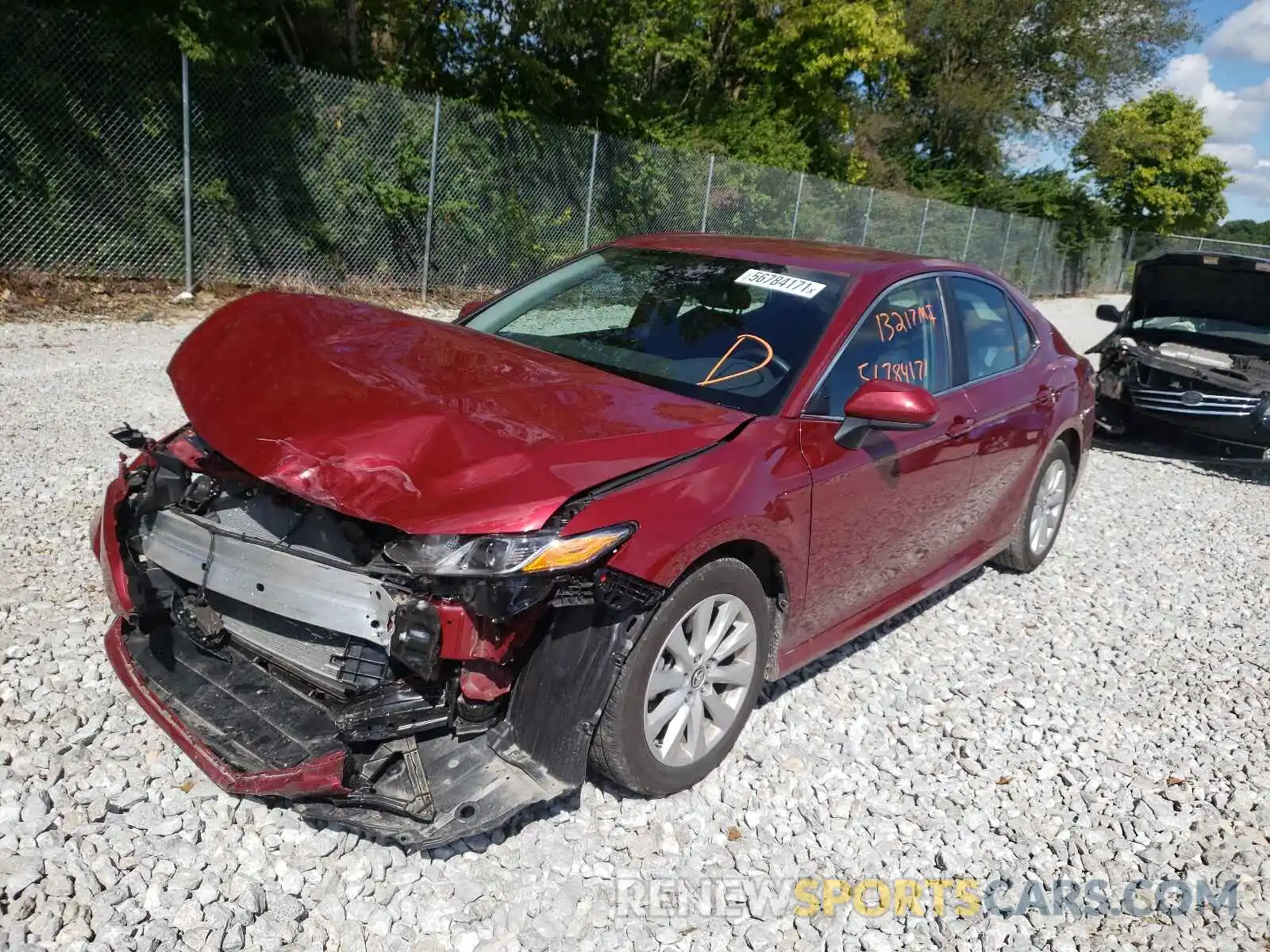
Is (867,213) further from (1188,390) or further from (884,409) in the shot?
(884,409)

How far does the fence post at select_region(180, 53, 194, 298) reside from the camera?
9703mm

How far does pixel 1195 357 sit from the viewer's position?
8094mm

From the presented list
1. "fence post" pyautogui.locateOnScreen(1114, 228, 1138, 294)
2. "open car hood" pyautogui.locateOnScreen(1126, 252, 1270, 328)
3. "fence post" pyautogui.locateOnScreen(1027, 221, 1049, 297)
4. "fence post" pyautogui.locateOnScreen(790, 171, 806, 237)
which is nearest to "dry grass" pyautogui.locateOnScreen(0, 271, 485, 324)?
"open car hood" pyautogui.locateOnScreen(1126, 252, 1270, 328)

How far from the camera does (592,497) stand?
2.50m

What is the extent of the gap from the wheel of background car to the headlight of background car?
1.25 feet

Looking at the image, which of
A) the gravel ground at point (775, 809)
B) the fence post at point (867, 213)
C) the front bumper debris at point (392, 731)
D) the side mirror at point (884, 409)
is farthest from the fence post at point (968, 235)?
the front bumper debris at point (392, 731)

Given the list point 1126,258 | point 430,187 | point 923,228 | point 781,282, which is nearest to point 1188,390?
point 781,282

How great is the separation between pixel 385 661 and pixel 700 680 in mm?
961

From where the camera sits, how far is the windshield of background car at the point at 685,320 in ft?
11.0

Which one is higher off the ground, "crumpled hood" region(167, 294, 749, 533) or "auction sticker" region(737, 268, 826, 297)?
"auction sticker" region(737, 268, 826, 297)

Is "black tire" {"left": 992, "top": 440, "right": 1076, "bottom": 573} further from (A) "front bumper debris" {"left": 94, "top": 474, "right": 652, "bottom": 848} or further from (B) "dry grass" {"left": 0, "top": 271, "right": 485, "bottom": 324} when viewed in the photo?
(B) "dry grass" {"left": 0, "top": 271, "right": 485, "bottom": 324}

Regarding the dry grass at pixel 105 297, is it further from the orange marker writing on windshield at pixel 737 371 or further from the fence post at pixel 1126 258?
the fence post at pixel 1126 258

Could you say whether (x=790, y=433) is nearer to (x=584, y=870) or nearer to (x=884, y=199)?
(x=584, y=870)

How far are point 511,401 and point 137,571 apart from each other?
1299mm
